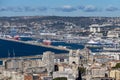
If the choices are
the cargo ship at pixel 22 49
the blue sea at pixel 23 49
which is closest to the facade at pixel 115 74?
the blue sea at pixel 23 49

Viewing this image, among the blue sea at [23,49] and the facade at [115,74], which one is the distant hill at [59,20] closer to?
the blue sea at [23,49]

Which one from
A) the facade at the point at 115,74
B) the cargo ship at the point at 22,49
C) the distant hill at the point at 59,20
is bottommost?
the distant hill at the point at 59,20

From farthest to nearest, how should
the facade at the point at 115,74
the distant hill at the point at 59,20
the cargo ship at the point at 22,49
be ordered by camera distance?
the distant hill at the point at 59,20 → the cargo ship at the point at 22,49 → the facade at the point at 115,74

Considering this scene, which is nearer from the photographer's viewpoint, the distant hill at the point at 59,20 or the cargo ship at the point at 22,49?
the cargo ship at the point at 22,49

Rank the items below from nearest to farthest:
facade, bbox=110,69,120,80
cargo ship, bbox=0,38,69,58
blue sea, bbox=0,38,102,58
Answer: facade, bbox=110,69,120,80 → blue sea, bbox=0,38,102,58 → cargo ship, bbox=0,38,69,58

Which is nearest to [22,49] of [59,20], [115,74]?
[115,74]

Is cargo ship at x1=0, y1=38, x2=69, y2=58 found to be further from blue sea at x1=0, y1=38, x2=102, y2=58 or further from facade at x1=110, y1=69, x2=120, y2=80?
facade at x1=110, y1=69, x2=120, y2=80

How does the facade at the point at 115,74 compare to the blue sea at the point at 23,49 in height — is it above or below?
above

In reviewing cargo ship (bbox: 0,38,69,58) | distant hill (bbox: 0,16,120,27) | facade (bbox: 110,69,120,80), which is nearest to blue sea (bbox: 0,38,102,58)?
cargo ship (bbox: 0,38,69,58)

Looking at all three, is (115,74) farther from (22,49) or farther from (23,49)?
(22,49)

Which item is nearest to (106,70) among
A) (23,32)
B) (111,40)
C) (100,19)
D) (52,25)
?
(111,40)

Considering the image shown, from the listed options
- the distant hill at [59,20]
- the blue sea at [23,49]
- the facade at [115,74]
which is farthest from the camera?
the distant hill at [59,20]
